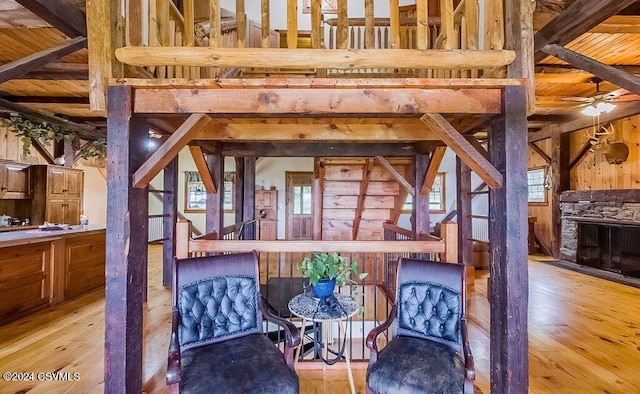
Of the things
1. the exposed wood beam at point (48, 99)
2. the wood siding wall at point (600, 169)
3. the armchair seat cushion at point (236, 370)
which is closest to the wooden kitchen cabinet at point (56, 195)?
the exposed wood beam at point (48, 99)

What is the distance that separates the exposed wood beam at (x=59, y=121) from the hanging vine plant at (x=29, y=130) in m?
0.08

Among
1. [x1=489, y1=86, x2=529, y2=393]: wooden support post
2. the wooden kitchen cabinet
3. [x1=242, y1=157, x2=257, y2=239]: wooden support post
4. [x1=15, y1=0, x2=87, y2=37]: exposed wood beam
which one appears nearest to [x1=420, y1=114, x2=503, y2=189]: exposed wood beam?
[x1=489, y1=86, x2=529, y2=393]: wooden support post

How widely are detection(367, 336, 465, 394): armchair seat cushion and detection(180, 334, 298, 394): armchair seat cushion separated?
1.49 ft

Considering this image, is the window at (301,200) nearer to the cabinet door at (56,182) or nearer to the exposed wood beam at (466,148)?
the cabinet door at (56,182)

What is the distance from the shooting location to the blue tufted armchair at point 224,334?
1.58 m

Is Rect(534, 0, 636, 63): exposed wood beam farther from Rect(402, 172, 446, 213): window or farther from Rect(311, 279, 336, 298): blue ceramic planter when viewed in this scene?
Rect(402, 172, 446, 213): window

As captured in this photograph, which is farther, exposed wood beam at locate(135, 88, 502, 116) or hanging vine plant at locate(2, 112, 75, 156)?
hanging vine plant at locate(2, 112, 75, 156)

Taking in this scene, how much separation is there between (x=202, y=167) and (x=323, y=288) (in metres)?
2.22

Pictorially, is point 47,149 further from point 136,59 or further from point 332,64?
point 332,64

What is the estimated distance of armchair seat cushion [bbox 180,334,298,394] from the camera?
1551 millimetres

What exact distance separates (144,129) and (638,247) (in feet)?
22.7

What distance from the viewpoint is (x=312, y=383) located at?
7.55ft

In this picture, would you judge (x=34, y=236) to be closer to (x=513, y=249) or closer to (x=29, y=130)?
(x=29, y=130)

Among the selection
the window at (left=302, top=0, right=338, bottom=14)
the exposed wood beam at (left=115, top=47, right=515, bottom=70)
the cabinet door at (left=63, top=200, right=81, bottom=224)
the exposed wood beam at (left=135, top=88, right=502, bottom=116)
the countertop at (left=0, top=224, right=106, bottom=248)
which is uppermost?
the window at (left=302, top=0, right=338, bottom=14)
